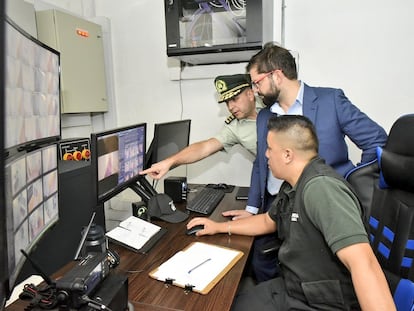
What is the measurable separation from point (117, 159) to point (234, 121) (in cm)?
95

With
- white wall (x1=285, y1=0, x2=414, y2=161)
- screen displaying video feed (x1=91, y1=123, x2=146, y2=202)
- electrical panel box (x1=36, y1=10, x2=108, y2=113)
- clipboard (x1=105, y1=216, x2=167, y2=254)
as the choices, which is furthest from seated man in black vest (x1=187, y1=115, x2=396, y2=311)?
electrical panel box (x1=36, y1=10, x2=108, y2=113)

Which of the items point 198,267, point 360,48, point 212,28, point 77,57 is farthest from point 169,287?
point 360,48

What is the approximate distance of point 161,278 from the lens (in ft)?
3.72

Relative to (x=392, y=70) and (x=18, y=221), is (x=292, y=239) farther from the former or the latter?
(x=392, y=70)

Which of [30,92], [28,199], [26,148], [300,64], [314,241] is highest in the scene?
[300,64]

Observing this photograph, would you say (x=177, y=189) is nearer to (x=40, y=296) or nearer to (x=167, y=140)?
(x=167, y=140)

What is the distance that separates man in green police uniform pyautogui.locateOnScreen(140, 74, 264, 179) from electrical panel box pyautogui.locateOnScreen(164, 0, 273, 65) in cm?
20

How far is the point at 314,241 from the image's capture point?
3.80 ft

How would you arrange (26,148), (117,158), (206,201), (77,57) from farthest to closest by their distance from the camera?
(77,57), (206,201), (117,158), (26,148)

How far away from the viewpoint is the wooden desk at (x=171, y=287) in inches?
39.2

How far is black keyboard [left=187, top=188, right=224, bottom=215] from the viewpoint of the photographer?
1.84 meters

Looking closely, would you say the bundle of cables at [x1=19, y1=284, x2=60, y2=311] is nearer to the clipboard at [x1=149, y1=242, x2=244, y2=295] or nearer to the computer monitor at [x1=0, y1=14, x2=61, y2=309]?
the computer monitor at [x1=0, y1=14, x2=61, y2=309]

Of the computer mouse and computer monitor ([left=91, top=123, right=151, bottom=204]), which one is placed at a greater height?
computer monitor ([left=91, top=123, right=151, bottom=204])

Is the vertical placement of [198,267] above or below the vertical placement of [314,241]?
below
